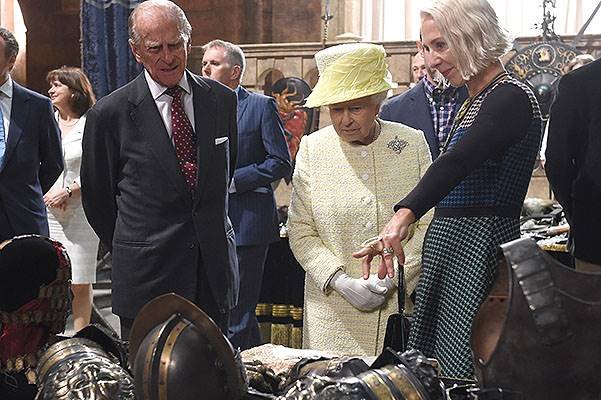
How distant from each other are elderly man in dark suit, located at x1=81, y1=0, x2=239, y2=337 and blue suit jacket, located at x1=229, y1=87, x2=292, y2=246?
151 centimetres

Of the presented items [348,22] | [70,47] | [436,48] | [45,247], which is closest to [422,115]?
[436,48]

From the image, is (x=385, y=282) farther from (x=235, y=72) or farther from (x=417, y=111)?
(x=235, y=72)

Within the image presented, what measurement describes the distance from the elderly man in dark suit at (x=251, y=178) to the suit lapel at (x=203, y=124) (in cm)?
146

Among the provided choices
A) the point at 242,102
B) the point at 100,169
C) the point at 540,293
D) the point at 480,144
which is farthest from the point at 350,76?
the point at 242,102

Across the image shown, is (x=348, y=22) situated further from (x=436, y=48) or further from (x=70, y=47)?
(x=436, y=48)

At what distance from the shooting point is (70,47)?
10.4 m

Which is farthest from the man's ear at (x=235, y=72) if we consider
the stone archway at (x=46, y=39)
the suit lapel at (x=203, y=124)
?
the stone archway at (x=46, y=39)

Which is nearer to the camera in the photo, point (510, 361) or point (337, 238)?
point (510, 361)

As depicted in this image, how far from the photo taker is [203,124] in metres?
3.24

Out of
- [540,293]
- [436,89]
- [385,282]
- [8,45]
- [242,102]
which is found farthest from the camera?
[242,102]

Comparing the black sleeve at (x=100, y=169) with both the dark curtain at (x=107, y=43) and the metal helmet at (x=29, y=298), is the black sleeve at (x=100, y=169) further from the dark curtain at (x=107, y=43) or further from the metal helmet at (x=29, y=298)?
the dark curtain at (x=107, y=43)

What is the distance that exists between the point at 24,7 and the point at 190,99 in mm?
7538

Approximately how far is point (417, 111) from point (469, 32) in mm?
1814

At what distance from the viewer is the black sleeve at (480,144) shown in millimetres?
2312
